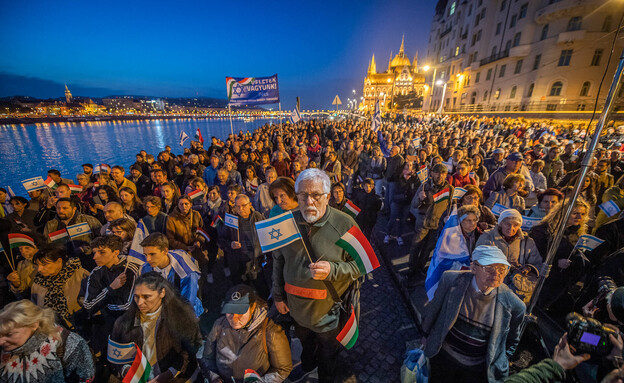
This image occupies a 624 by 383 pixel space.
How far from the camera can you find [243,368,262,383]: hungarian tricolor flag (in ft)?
6.91

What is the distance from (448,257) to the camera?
10.1ft

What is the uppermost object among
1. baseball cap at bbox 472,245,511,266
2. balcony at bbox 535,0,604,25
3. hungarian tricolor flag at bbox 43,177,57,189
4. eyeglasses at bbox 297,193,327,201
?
balcony at bbox 535,0,604,25

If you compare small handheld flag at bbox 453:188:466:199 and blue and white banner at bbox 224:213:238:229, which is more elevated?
small handheld flag at bbox 453:188:466:199

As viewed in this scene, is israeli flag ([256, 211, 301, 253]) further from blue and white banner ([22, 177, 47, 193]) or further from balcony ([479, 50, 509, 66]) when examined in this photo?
balcony ([479, 50, 509, 66])

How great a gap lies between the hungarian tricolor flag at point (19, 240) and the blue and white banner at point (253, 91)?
40.7 feet

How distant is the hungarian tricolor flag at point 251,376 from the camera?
211 centimetres

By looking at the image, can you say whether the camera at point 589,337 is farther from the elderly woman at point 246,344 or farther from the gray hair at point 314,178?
the elderly woman at point 246,344

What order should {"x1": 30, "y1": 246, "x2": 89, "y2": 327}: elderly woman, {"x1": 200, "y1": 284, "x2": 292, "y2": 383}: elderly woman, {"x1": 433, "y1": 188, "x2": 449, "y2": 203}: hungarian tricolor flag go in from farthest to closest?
{"x1": 433, "y1": 188, "x2": 449, "y2": 203}: hungarian tricolor flag → {"x1": 30, "y1": 246, "x2": 89, "y2": 327}: elderly woman → {"x1": 200, "y1": 284, "x2": 292, "y2": 383}: elderly woman

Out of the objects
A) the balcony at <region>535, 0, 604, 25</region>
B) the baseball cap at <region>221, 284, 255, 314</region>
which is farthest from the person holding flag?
the balcony at <region>535, 0, 604, 25</region>

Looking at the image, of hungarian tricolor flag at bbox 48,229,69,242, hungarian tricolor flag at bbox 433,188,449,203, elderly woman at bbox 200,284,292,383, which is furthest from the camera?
hungarian tricolor flag at bbox 433,188,449,203

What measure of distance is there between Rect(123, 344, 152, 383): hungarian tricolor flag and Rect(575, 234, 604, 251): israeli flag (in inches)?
208

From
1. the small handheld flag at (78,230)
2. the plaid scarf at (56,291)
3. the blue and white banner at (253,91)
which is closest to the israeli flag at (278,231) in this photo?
the plaid scarf at (56,291)

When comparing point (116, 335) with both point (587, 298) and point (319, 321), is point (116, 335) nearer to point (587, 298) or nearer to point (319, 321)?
point (319, 321)

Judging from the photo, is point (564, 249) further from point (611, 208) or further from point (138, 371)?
point (138, 371)
